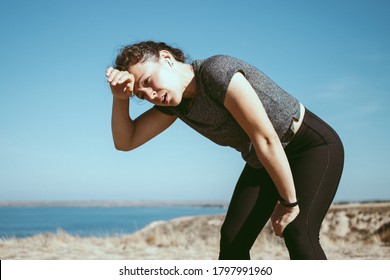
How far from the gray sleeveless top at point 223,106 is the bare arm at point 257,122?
44 millimetres

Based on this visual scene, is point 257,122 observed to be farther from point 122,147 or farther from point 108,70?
point 122,147

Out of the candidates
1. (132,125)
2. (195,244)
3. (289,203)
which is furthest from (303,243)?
(195,244)

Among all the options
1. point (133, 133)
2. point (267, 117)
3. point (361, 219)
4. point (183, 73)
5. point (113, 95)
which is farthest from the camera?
point (361, 219)

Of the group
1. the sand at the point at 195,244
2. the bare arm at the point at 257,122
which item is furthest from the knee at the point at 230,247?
the sand at the point at 195,244

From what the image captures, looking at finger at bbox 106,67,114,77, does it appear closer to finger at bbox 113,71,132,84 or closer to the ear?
finger at bbox 113,71,132,84

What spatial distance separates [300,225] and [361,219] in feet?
19.1

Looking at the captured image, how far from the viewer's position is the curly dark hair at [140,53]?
1.85 metres

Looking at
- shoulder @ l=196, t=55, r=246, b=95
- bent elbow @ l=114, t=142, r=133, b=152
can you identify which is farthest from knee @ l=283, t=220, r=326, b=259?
bent elbow @ l=114, t=142, r=133, b=152

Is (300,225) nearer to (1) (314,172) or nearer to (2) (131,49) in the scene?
(1) (314,172)

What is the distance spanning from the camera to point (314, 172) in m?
1.85

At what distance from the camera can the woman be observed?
1699mm

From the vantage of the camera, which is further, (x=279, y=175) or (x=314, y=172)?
(x=314, y=172)

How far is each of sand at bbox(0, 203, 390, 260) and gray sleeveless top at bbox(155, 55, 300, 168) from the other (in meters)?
3.96
